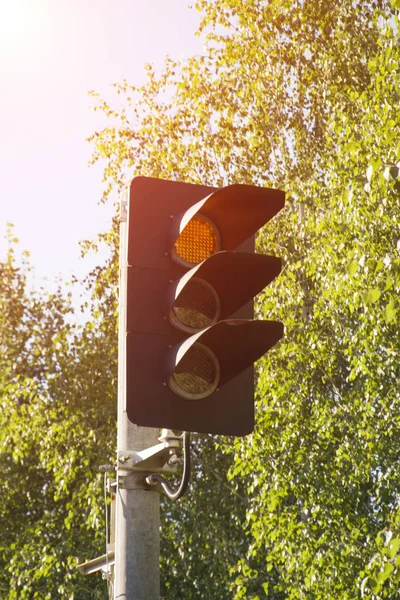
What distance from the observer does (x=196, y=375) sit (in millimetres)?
3184

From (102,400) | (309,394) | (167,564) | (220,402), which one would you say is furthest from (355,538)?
(220,402)

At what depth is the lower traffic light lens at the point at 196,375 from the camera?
3119 millimetres

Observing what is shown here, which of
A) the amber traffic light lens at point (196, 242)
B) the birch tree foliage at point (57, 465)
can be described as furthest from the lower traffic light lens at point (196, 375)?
the birch tree foliage at point (57, 465)

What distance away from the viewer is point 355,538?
12234 mm

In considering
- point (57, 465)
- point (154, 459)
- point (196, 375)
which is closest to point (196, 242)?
point (196, 375)

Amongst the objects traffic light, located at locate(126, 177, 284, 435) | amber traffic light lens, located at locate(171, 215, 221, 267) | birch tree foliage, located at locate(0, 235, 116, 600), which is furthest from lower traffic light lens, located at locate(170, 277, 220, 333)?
birch tree foliage, located at locate(0, 235, 116, 600)

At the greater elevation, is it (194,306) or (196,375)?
(194,306)

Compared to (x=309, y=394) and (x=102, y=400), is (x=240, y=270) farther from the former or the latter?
(x=102, y=400)

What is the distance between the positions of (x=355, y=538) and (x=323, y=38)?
1094 cm

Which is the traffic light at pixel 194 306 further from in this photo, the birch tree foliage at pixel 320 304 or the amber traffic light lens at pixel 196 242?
the birch tree foliage at pixel 320 304

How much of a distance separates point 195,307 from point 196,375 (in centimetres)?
25

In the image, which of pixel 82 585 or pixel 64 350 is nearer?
pixel 82 585

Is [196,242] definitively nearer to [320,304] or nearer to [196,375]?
[196,375]

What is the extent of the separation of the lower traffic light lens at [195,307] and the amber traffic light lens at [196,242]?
120 mm
